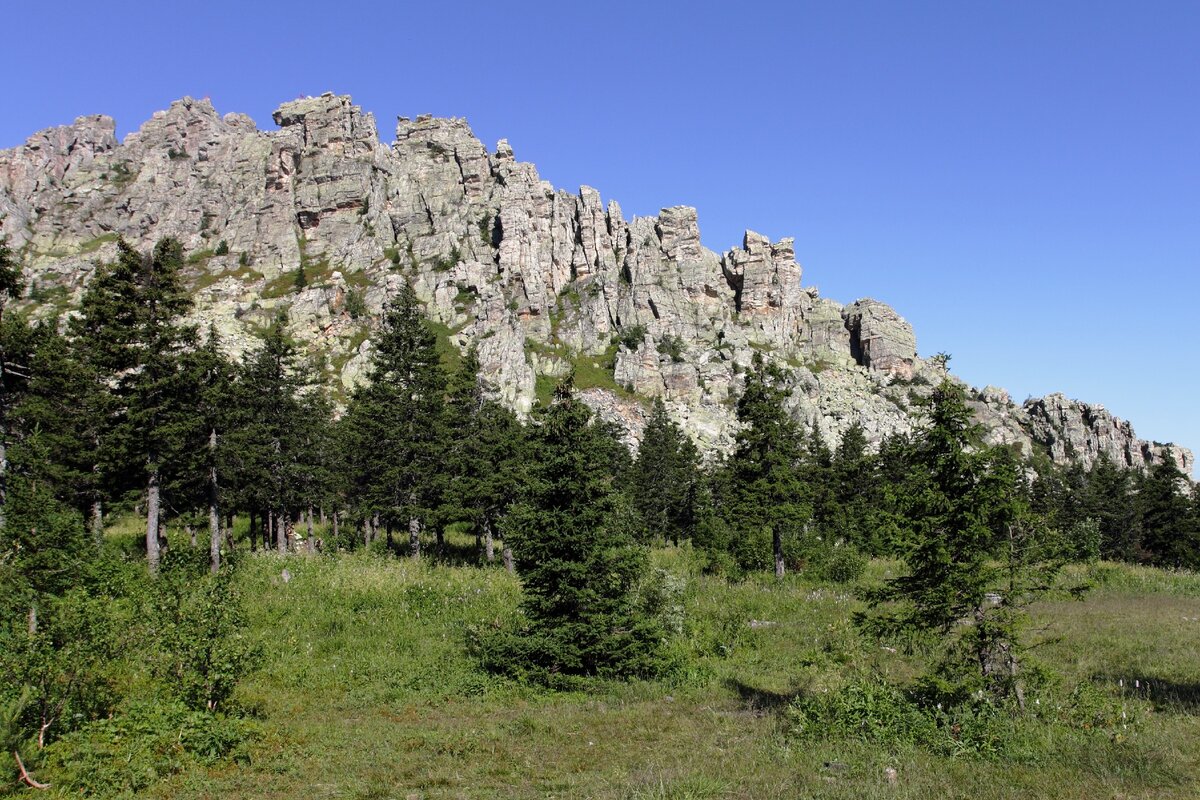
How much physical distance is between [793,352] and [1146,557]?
98.9 m

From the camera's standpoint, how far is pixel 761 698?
13.8 m

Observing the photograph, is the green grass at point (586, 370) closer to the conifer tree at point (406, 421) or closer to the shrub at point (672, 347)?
the shrub at point (672, 347)

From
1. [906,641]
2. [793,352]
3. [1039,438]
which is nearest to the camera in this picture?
[906,641]

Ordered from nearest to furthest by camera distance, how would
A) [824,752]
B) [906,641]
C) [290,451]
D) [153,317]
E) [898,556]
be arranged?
[824,752], [898,556], [906,641], [153,317], [290,451]

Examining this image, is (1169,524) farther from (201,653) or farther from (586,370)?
(586,370)

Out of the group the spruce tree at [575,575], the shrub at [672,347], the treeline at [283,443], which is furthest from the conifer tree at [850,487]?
the shrub at [672,347]

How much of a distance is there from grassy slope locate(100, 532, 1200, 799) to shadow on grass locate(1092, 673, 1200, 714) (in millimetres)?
79

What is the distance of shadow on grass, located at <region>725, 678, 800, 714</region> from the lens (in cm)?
1296

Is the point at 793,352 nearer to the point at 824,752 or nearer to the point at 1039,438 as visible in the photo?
the point at 1039,438

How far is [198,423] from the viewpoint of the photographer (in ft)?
81.4

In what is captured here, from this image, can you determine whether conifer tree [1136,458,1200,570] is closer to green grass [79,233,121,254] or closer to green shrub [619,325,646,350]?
green shrub [619,325,646,350]

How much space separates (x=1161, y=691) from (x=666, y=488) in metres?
48.4

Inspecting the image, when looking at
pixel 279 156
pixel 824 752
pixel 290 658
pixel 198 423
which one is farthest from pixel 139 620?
pixel 279 156

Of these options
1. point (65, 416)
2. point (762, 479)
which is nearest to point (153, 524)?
point (65, 416)
